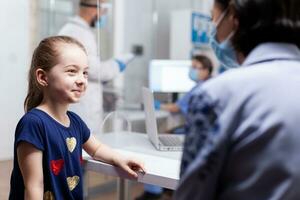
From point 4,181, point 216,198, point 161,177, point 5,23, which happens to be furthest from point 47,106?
point 5,23

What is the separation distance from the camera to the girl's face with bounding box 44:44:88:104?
3.47ft

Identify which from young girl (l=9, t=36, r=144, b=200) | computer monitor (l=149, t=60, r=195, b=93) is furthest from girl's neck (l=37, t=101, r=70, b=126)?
computer monitor (l=149, t=60, r=195, b=93)

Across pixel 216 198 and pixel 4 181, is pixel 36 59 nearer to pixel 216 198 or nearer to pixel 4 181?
pixel 4 181

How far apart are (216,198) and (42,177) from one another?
1.80 ft

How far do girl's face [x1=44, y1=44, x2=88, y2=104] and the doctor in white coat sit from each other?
26.0 inches

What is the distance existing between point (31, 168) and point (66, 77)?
0.28 m

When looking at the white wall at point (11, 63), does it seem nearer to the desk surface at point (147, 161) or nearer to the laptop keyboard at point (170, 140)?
the desk surface at point (147, 161)

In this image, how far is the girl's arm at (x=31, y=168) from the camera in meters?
0.95

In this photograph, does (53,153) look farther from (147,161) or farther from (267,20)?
(267,20)

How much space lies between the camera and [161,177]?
108cm


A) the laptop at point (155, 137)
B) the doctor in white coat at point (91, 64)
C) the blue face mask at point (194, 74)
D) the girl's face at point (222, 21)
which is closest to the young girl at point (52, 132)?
the laptop at point (155, 137)

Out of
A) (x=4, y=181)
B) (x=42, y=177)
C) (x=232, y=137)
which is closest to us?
(x=232, y=137)

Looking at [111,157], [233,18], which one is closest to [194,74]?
[111,157]

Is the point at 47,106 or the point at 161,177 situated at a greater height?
the point at 47,106
